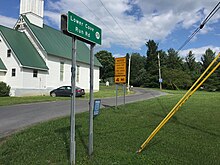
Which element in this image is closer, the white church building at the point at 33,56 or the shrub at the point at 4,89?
the shrub at the point at 4,89

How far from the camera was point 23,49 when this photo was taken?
26906 mm

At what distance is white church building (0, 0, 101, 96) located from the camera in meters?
25.5

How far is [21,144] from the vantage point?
5.76 metres

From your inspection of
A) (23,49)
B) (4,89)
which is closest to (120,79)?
(4,89)

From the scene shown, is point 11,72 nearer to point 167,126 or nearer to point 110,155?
point 167,126

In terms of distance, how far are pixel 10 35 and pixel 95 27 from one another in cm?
2568

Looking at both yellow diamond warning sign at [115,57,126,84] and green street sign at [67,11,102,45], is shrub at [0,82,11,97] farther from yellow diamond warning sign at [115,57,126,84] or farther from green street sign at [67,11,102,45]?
green street sign at [67,11,102,45]

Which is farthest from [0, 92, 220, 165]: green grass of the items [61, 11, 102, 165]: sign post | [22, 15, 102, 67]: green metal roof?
[22, 15, 102, 67]: green metal roof

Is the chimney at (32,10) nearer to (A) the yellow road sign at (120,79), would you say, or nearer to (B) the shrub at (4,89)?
(B) the shrub at (4,89)

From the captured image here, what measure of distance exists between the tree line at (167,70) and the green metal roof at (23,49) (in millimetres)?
43377

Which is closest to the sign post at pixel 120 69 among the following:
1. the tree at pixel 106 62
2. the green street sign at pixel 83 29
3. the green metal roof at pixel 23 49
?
the green street sign at pixel 83 29

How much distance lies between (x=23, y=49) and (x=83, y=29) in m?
24.8

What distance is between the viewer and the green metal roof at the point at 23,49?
25.6 m

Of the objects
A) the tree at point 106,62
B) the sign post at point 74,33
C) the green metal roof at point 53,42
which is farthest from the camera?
the tree at point 106,62
